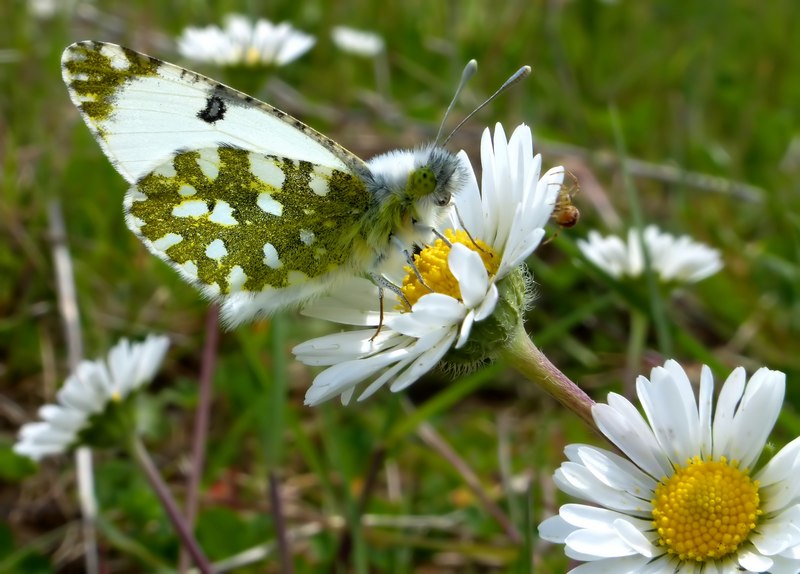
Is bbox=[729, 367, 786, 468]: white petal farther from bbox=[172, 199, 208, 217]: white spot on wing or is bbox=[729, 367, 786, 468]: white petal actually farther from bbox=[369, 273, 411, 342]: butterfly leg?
bbox=[172, 199, 208, 217]: white spot on wing

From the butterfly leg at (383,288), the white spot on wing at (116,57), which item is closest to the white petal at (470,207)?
the butterfly leg at (383,288)

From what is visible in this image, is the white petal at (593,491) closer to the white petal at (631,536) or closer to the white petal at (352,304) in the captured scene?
the white petal at (631,536)

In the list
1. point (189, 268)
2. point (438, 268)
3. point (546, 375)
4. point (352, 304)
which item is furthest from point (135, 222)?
point (546, 375)

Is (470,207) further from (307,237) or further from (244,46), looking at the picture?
(244,46)

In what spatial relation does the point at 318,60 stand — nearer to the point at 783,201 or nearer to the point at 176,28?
the point at 176,28

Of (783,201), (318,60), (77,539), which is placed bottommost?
(77,539)

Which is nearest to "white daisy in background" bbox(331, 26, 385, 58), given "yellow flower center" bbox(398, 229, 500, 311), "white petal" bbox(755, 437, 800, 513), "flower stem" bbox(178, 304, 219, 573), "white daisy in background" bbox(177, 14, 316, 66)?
"white daisy in background" bbox(177, 14, 316, 66)

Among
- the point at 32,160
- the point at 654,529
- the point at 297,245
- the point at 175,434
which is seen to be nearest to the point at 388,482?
the point at 175,434

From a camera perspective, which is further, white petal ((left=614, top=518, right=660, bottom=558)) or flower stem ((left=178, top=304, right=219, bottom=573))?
flower stem ((left=178, top=304, right=219, bottom=573))
